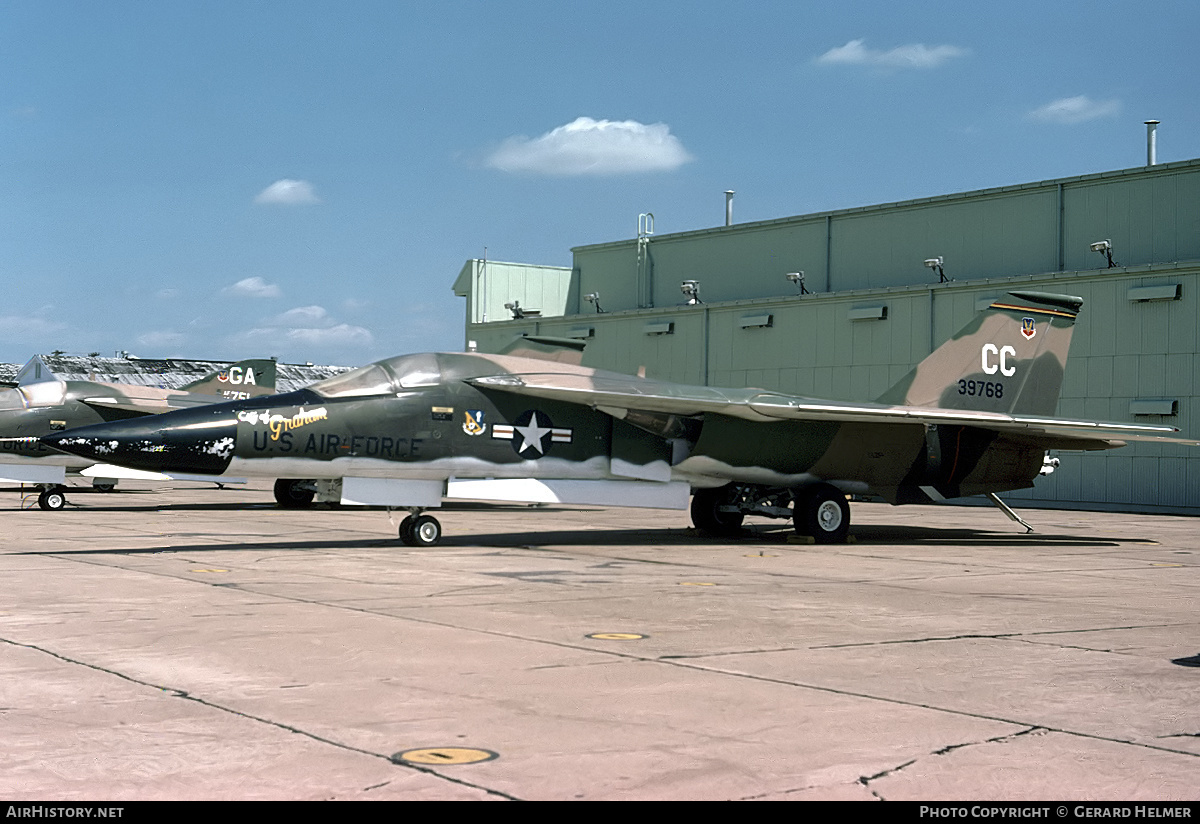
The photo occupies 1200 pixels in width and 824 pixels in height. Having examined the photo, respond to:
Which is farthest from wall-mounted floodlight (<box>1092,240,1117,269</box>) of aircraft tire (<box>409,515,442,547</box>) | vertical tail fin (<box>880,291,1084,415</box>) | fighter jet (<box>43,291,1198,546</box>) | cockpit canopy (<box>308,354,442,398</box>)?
aircraft tire (<box>409,515,442,547</box>)

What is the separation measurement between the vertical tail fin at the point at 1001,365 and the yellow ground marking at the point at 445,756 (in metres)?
15.2

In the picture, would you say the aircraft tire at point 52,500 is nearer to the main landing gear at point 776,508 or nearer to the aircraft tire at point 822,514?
the main landing gear at point 776,508

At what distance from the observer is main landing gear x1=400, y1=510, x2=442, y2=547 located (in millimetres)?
14953

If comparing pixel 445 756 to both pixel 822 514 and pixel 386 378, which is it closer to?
pixel 386 378

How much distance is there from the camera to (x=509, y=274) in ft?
154

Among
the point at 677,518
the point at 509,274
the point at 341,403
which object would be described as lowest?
the point at 677,518

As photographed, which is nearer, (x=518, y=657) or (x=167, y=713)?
(x=167, y=713)

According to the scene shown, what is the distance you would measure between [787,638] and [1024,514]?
2112cm

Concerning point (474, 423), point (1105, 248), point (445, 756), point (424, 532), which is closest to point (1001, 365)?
point (474, 423)

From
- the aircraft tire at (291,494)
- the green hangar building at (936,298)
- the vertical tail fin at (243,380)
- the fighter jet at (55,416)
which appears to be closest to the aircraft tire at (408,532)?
the fighter jet at (55,416)

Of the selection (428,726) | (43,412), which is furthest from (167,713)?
(43,412)

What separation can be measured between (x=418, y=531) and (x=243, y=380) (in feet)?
55.4

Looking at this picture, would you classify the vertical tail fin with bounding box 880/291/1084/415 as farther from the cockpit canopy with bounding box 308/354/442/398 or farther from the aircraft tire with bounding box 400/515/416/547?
the aircraft tire with bounding box 400/515/416/547
